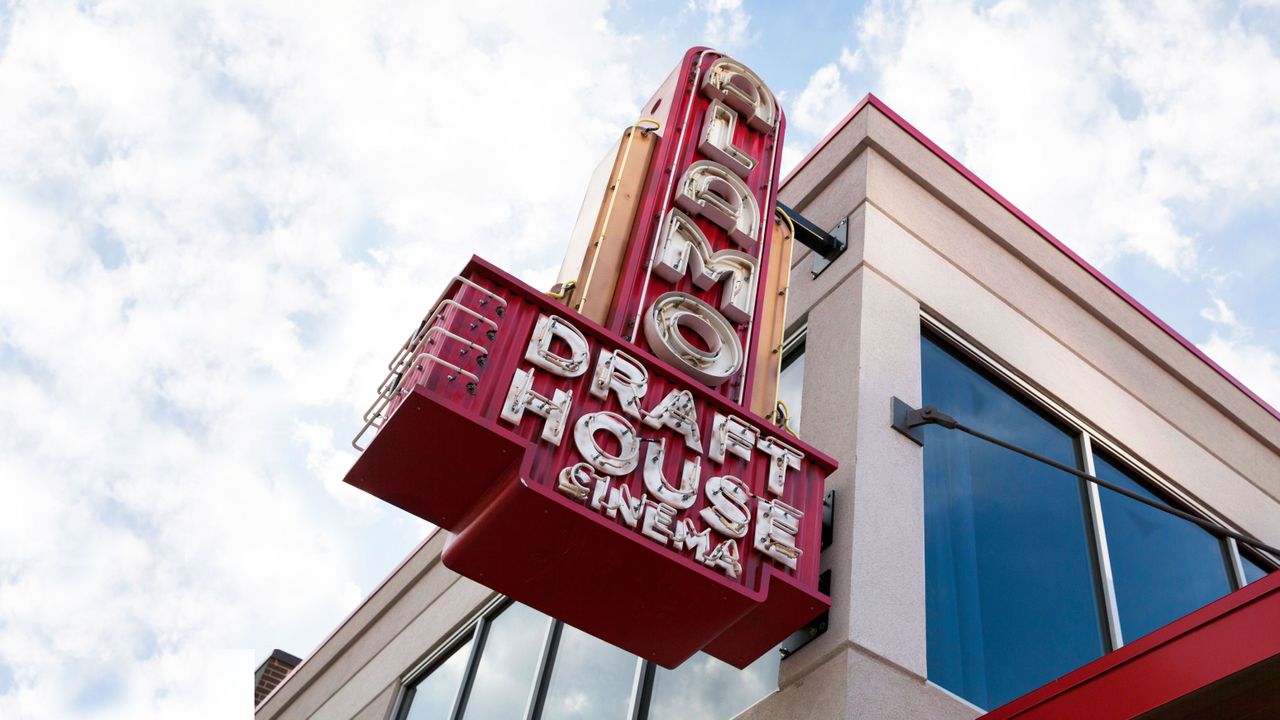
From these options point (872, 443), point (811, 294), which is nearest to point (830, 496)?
point (872, 443)

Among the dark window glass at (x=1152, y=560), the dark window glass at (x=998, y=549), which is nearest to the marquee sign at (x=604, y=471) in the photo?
the dark window glass at (x=998, y=549)

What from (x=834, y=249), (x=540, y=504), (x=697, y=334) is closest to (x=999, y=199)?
(x=834, y=249)

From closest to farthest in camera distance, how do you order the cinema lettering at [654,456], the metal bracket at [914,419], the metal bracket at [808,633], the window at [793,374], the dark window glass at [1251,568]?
the cinema lettering at [654,456]
the metal bracket at [808,633]
the metal bracket at [914,419]
the window at [793,374]
the dark window glass at [1251,568]

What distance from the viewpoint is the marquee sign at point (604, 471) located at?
5676 millimetres

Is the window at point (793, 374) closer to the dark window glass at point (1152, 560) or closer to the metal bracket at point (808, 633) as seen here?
the metal bracket at point (808, 633)

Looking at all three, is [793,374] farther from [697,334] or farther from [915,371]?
[697,334]

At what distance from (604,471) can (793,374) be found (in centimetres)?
329

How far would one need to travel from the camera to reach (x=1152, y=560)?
9.16 m

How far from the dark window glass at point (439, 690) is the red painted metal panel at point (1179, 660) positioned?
766 cm

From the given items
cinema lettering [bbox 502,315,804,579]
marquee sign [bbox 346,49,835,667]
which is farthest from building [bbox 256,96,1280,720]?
cinema lettering [bbox 502,315,804,579]

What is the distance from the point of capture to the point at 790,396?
342 inches

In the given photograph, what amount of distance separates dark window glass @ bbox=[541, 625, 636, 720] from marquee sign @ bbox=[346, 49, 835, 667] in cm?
214

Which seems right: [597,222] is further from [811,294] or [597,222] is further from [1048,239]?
[1048,239]

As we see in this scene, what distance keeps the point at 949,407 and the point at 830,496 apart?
5.96ft
